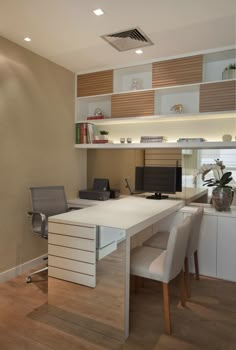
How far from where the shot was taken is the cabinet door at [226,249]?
2.82m

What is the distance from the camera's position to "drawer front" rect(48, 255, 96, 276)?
6.27ft

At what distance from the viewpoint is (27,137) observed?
3062mm

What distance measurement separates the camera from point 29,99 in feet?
10.1

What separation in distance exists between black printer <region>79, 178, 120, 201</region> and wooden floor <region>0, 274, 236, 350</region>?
131 cm

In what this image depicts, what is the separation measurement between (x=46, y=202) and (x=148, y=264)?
154cm

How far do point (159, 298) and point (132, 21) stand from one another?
2.60m

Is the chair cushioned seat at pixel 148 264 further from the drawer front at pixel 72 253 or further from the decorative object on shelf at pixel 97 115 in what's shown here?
the decorative object on shelf at pixel 97 115

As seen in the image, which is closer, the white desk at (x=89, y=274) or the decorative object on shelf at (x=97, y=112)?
the white desk at (x=89, y=274)

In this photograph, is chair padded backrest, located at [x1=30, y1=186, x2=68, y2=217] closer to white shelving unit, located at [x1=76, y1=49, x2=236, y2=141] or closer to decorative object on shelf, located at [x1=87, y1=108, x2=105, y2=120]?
white shelving unit, located at [x1=76, y1=49, x2=236, y2=141]

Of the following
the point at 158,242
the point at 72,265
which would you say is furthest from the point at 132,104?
the point at 72,265

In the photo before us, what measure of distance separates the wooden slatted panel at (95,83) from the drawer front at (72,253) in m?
2.29

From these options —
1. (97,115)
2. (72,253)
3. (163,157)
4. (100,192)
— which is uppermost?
(97,115)

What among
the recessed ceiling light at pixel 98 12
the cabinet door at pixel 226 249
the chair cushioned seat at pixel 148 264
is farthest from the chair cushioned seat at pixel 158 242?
the recessed ceiling light at pixel 98 12

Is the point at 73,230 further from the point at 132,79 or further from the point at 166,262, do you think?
the point at 132,79
